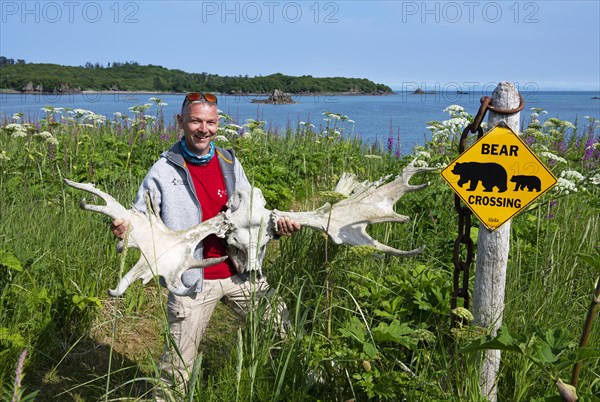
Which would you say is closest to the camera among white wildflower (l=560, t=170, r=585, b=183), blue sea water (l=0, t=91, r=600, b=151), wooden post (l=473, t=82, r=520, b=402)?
wooden post (l=473, t=82, r=520, b=402)

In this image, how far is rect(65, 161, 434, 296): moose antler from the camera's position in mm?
3020

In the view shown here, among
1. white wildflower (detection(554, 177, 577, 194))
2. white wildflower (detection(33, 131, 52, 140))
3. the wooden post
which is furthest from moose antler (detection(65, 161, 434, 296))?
white wildflower (detection(33, 131, 52, 140))

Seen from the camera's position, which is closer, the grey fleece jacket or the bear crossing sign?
the bear crossing sign

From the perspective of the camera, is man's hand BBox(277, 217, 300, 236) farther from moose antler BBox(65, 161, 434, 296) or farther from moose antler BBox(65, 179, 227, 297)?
moose antler BBox(65, 179, 227, 297)

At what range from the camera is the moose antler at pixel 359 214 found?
3.36 meters

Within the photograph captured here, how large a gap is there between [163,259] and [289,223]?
70cm

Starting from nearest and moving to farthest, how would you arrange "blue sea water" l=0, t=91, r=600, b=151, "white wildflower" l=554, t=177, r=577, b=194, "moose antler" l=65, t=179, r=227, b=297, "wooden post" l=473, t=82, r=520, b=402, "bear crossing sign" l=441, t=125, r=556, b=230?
"bear crossing sign" l=441, t=125, r=556, b=230
"wooden post" l=473, t=82, r=520, b=402
"moose antler" l=65, t=179, r=227, b=297
"white wildflower" l=554, t=177, r=577, b=194
"blue sea water" l=0, t=91, r=600, b=151

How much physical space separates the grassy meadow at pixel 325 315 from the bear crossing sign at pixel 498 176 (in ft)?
1.50

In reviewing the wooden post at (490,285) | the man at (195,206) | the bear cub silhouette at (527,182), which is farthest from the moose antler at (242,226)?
the bear cub silhouette at (527,182)

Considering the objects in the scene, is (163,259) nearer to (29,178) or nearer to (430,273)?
(430,273)

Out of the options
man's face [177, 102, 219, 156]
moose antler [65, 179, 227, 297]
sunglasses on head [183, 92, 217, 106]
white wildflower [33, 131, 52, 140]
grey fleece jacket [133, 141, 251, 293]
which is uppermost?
sunglasses on head [183, 92, 217, 106]

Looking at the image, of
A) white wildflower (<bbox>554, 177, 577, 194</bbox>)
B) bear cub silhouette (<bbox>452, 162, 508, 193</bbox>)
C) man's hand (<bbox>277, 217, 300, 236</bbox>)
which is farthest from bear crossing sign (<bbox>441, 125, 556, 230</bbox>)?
white wildflower (<bbox>554, 177, 577, 194</bbox>)

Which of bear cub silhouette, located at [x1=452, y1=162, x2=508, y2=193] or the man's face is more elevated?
the man's face

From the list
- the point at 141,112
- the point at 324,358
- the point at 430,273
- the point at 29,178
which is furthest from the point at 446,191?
the point at 141,112
